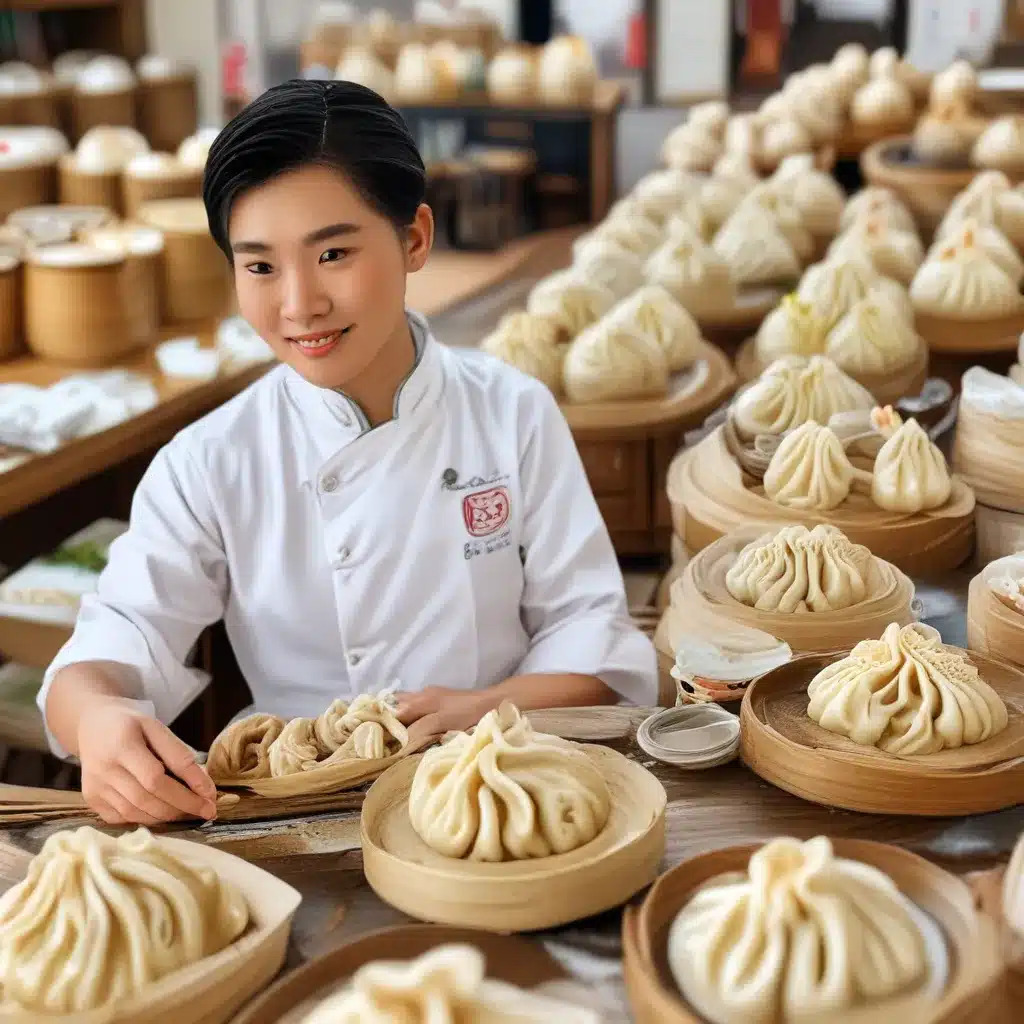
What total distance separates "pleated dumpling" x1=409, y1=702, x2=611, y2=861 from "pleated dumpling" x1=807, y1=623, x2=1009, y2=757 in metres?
0.33

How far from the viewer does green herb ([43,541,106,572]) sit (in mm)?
3117

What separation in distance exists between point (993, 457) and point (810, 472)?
34 centimetres

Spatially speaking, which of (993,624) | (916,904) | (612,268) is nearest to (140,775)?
(916,904)

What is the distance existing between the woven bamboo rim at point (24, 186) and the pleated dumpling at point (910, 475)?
4150 millimetres

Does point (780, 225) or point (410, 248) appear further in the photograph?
point (780, 225)

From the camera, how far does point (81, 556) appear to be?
3148 mm

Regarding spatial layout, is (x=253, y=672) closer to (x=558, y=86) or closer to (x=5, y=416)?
(x=5, y=416)

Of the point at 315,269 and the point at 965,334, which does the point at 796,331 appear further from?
the point at 315,269

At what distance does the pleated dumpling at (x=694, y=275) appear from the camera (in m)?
3.83

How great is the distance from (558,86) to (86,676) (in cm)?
658

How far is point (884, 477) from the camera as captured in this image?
7.53ft

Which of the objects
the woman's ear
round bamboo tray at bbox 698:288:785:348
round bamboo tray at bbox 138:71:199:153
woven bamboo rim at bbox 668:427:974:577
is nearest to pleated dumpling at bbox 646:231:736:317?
round bamboo tray at bbox 698:288:785:348

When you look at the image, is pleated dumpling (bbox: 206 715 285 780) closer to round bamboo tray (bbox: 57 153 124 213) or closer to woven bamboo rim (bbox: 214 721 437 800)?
woven bamboo rim (bbox: 214 721 437 800)

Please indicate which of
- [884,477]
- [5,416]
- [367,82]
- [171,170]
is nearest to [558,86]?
[367,82]
